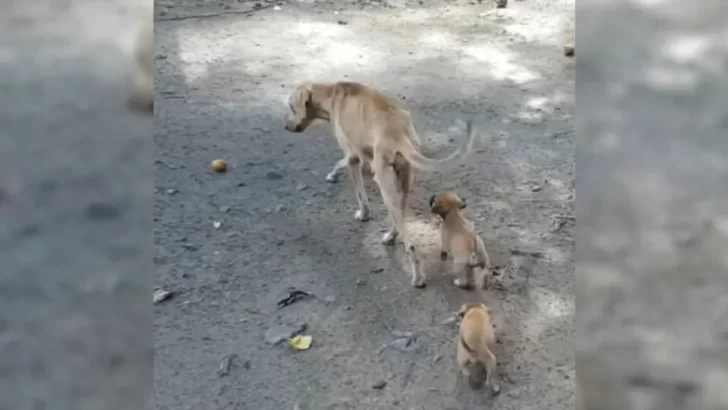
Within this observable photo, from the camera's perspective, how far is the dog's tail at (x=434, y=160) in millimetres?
1545

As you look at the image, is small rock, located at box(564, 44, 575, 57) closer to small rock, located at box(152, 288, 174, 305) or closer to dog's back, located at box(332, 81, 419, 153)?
dog's back, located at box(332, 81, 419, 153)

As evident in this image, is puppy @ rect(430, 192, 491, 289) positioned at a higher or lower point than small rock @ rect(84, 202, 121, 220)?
lower

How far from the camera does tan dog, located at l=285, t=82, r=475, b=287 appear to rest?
1.67m

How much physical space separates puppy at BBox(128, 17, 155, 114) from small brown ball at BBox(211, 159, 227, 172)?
325mm

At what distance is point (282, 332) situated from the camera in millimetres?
1594

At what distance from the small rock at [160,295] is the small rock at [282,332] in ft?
0.60

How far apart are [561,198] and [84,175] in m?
0.83

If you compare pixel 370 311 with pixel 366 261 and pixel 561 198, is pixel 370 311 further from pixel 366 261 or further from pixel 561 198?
pixel 561 198

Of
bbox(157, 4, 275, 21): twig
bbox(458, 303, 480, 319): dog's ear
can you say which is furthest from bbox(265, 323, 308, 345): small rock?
bbox(157, 4, 275, 21): twig

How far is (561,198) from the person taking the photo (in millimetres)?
1758

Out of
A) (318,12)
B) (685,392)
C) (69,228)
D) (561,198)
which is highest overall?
(318,12)

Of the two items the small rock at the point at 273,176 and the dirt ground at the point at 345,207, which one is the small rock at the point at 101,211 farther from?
the small rock at the point at 273,176

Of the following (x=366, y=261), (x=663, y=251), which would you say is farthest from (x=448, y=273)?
(x=663, y=251)

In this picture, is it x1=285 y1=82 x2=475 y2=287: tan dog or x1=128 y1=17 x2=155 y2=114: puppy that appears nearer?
x1=128 y1=17 x2=155 y2=114: puppy
